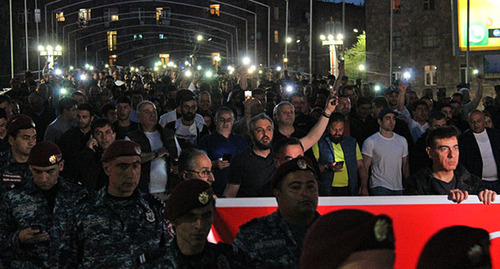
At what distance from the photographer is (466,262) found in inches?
84.4

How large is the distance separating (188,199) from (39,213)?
227 cm

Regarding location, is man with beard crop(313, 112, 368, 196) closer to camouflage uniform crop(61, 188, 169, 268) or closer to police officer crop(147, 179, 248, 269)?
camouflage uniform crop(61, 188, 169, 268)

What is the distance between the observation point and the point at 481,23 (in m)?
28.7

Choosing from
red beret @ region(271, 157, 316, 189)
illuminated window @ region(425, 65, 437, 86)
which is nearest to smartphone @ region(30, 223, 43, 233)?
red beret @ region(271, 157, 316, 189)

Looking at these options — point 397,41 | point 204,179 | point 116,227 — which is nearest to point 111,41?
point 397,41

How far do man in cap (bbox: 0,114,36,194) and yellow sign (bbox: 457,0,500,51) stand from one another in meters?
22.2

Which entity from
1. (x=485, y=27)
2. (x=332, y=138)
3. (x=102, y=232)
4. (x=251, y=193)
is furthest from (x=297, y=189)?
(x=485, y=27)

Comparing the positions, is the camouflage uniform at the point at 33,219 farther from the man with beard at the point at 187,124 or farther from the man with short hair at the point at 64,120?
the man with short hair at the point at 64,120

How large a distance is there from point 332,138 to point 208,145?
4.64ft

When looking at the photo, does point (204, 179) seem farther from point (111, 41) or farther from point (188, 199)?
point (111, 41)

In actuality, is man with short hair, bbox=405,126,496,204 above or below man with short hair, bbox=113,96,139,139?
below

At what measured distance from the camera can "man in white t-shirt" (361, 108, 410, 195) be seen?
355 inches

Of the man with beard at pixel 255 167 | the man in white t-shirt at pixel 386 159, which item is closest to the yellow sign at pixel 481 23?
the man in white t-shirt at pixel 386 159

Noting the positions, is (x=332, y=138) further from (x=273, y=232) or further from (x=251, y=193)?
(x=273, y=232)
